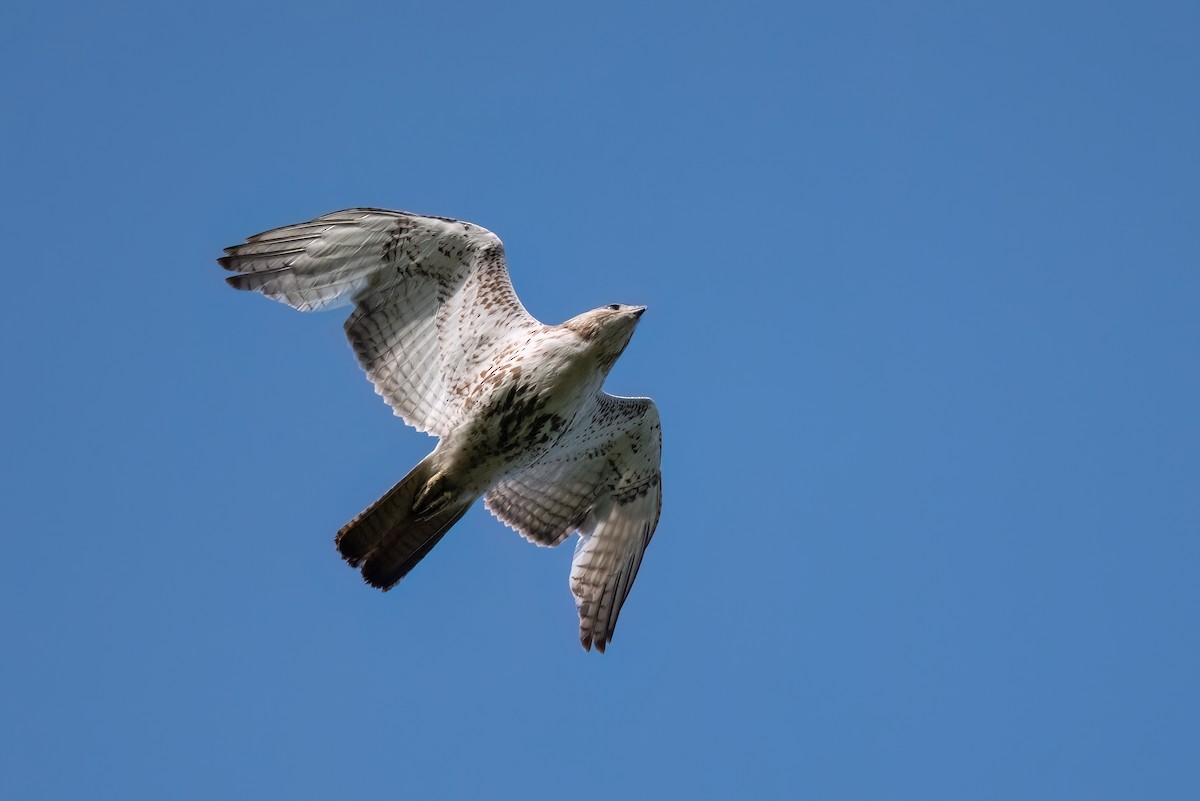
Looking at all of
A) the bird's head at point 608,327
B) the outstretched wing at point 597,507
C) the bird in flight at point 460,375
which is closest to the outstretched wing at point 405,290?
the bird in flight at point 460,375

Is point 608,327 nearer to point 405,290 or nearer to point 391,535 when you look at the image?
point 405,290

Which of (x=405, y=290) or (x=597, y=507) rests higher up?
(x=405, y=290)

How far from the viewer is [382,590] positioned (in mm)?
10367

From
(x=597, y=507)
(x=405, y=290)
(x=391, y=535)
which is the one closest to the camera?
(x=391, y=535)

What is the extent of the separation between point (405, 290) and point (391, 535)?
83.0 inches

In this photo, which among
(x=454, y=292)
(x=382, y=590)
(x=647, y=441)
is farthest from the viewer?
(x=647, y=441)

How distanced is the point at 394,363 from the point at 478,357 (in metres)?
0.74

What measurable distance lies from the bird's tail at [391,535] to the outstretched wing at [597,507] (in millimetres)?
1415

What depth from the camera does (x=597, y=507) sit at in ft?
39.6

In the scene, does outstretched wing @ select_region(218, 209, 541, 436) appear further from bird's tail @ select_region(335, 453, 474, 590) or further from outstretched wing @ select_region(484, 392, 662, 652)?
outstretched wing @ select_region(484, 392, 662, 652)

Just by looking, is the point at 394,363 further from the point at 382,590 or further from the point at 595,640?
the point at 595,640

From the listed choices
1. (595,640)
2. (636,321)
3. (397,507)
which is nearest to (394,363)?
(397,507)

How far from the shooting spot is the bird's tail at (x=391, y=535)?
1031cm

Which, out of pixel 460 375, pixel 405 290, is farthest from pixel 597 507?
pixel 405 290
